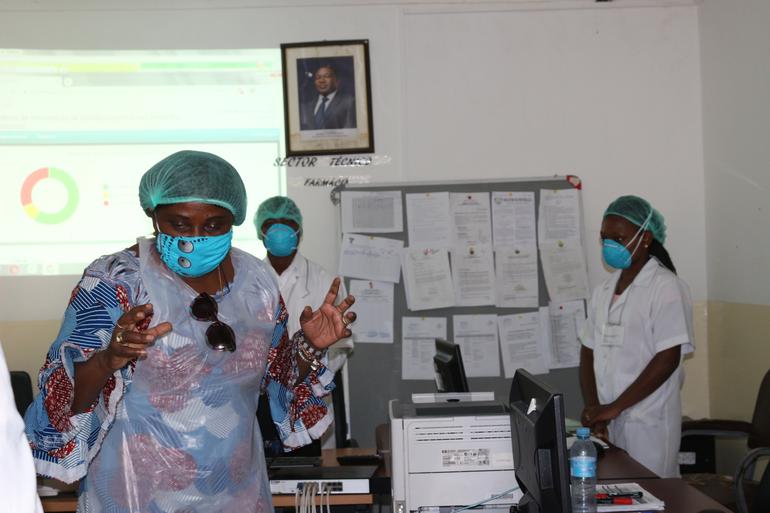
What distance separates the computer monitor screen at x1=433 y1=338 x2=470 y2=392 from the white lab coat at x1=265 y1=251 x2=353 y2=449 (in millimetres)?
1153

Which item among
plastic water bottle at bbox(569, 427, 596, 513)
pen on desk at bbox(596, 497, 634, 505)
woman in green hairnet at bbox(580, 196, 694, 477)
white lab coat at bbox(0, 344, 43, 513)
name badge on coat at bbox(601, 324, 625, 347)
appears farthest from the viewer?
name badge on coat at bbox(601, 324, 625, 347)

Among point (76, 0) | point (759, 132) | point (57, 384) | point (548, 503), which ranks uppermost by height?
point (76, 0)

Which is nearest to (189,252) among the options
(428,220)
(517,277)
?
(428,220)

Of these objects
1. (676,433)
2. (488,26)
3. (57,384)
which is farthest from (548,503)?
(488,26)

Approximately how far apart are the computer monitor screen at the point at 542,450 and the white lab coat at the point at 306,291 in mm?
2358

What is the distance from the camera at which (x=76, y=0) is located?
4.83 m

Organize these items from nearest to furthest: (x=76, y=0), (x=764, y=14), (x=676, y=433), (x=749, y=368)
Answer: (x=676, y=433), (x=764, y=14), (x=749, y=368), (x=76, y=0)

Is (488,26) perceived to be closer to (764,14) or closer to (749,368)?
(764,14)

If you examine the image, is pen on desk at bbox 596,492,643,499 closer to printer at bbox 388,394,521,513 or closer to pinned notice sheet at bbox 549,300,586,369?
printer at bbox 388,394,521,513

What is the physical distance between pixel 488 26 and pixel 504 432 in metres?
3.31

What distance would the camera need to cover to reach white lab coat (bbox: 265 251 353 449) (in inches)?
174

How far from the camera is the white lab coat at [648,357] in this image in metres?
3.61

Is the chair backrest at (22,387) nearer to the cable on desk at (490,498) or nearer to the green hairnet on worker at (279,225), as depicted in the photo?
the green hairnet on worker at (279,225)

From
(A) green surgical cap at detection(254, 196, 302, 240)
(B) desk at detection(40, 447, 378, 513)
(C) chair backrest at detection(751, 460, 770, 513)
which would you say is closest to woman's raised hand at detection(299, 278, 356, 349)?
(B) desk at detection(40, 447, 378, 513)
